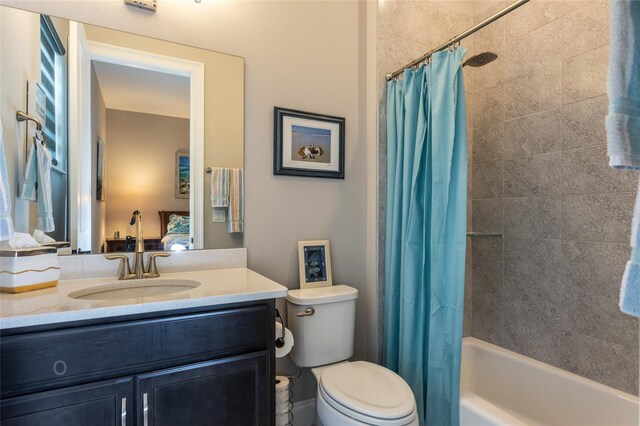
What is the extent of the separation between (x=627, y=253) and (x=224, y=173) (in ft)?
6.41

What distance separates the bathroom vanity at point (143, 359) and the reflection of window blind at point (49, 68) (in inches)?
25.7

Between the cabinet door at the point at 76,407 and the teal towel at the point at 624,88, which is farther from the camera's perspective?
the cabinet door at the point at 76,407

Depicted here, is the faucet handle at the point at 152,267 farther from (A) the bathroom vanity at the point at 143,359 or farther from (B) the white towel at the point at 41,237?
(B) the white towel at the point at 41,237

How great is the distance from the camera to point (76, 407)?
3.09 feet

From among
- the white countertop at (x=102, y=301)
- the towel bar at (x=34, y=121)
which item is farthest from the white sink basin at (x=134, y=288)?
the towel bar at (x=34, y=121)

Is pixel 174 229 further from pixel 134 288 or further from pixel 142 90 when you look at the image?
pixel 142 90

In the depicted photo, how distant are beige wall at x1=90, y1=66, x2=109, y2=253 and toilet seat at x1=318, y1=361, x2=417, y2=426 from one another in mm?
1178

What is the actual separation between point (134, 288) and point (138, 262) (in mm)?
120

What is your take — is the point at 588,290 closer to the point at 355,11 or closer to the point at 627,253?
the point at 627,253

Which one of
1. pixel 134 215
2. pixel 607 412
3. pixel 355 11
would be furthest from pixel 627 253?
pixel 134 215

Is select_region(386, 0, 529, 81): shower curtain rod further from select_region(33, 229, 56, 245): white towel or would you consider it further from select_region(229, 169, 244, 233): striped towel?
select_region(33, 229, 56, 245): white towel

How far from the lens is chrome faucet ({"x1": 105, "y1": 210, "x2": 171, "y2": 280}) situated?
144 centimetres

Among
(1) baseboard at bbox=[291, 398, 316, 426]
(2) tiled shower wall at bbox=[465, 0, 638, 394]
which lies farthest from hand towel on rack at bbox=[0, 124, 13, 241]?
(2) tiled shower wall at bbox=[465, 0, 638, 394]

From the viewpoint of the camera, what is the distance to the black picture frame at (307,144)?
1.80 m
